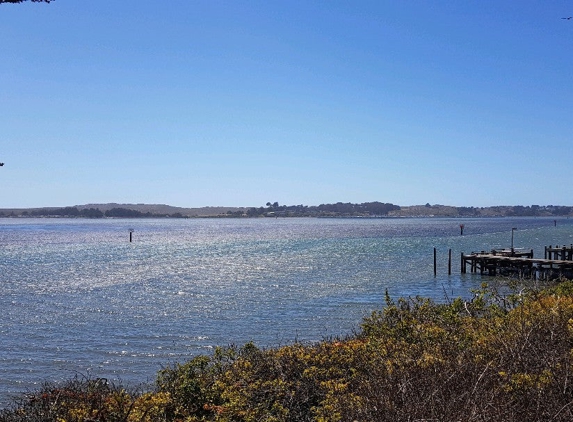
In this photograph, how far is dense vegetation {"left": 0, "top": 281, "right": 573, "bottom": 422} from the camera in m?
6.25

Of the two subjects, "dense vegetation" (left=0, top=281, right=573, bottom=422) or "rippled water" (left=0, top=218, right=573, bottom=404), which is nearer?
"dense vegetation" (left=0, top=281, right=573, bottom=422)

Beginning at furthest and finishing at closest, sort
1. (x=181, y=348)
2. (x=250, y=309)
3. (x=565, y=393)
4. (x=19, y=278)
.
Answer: (x=19, y=278) → (x=250, y=309) → (x=181, y=348) → (x=565, y=393)

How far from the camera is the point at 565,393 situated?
6.26 m

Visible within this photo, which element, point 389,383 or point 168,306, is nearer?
point 389,383

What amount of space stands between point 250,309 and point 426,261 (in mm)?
29832

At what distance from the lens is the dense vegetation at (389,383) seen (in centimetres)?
625

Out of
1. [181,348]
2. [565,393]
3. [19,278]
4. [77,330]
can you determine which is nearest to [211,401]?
[565,393]

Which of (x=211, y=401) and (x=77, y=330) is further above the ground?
(x=211, y=401)

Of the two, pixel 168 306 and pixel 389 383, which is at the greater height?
pixel 389 383

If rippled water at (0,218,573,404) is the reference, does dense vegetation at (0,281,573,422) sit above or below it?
above

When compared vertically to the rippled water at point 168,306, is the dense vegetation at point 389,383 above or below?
above

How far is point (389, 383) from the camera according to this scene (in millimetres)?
7027

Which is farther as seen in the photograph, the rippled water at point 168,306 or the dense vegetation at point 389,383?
the rippled water at point 168,306

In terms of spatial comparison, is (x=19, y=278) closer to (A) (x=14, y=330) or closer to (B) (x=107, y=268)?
(B) (x=107, y=268)
